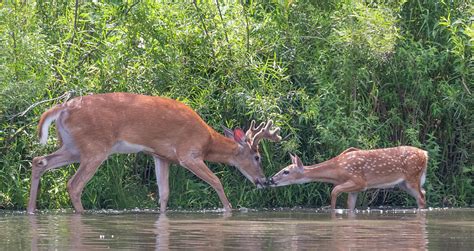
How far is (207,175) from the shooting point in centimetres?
1406

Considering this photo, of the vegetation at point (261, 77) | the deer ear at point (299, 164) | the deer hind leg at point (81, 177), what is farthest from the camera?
the deer ear at point (299, 164)

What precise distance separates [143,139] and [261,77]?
173 centimetres

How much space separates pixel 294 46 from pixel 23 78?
11.7 ft

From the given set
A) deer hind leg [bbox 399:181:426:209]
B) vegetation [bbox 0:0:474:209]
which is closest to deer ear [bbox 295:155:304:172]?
vegetation [bbox 0:0:474:209]

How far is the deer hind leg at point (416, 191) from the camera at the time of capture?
47.5ft

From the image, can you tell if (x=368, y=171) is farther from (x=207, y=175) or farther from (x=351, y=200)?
(x=207, y=175)

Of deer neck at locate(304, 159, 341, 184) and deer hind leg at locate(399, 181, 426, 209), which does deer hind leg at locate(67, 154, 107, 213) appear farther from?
deer hind leg at locate(399, 181, 426, 209)

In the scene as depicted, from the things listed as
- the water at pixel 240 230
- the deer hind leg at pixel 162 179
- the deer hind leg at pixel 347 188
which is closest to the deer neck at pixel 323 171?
the deer hind leg at pixel 347 188

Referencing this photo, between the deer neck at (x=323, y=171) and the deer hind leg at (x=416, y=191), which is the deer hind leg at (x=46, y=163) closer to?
the deer neck at (x=323, y=171)

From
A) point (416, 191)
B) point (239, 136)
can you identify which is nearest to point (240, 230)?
point (239, 136)

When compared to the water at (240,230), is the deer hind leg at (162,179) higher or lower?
higher

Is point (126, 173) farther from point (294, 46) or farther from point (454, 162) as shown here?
point (454, 162)

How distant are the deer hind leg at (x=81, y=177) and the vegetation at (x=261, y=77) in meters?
0.50

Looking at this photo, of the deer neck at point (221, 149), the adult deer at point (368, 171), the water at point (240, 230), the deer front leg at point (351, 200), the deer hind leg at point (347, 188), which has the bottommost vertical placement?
the water at point (240, 230)
